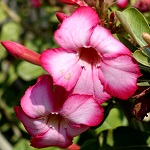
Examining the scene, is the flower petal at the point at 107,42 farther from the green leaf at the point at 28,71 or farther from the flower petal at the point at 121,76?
the green leaf at the point at 28,71

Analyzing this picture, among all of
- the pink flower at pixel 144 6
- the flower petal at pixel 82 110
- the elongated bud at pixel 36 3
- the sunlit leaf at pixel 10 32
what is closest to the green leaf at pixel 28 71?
the sunlit leaf at pixel 10 32

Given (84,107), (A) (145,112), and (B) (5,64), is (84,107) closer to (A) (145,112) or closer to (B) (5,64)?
(A) (145,112)

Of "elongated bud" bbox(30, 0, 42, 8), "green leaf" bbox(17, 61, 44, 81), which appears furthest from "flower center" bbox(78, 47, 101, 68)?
"elongated bud" bbox(30, 0, 42, 8)

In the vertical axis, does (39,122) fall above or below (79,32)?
below

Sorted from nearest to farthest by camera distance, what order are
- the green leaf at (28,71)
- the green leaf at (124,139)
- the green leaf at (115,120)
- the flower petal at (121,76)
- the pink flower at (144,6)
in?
the flower petal at (121,76)
the green leaf at (124,139)
the pink flower at (144,6)
the green leaf at (115,120)
the green leaf at (28,71)

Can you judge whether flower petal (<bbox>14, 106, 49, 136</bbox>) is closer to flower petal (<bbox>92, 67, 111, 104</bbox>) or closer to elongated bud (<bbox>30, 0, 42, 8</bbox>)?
flower petal (<bbox>92, 67, 111, 104</bbox>)

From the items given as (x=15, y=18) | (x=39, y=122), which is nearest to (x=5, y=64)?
(x=15, y=18)
